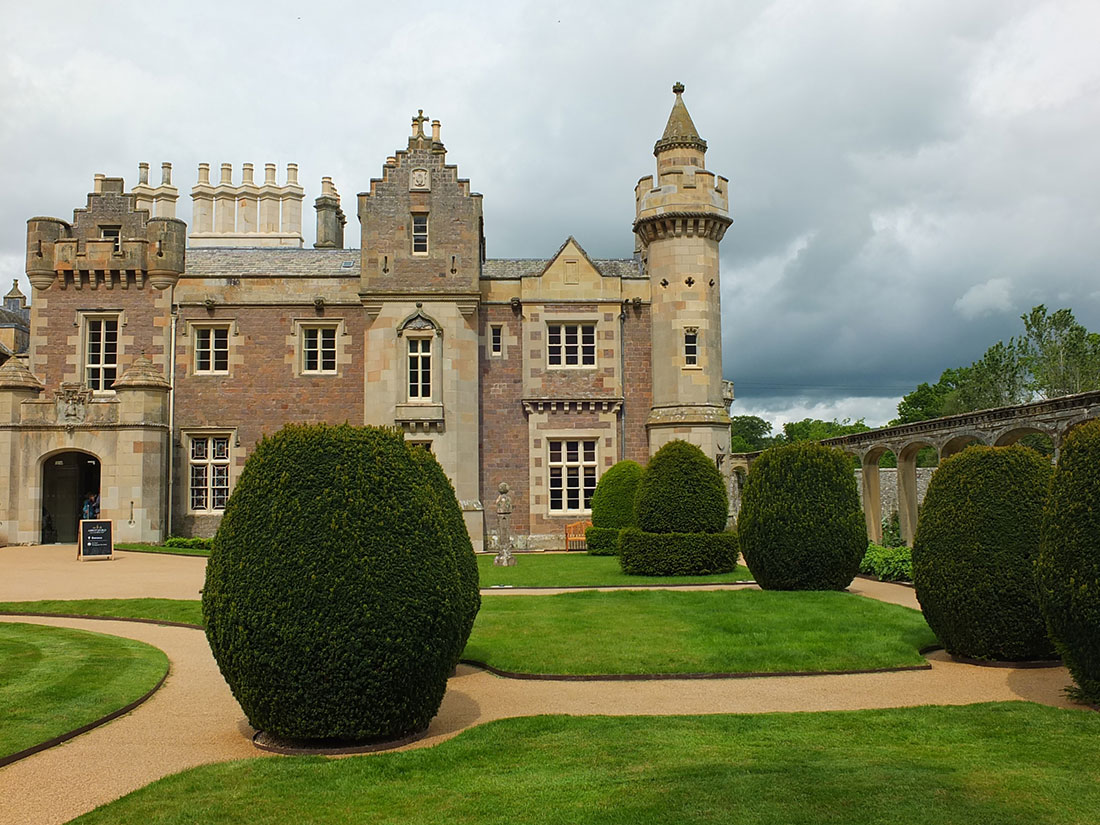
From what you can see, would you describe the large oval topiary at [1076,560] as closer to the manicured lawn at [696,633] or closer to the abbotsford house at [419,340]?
the manicured lawn at [696,633]

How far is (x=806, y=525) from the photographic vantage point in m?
16.5

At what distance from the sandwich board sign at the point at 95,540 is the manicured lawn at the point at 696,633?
1278 centimetres

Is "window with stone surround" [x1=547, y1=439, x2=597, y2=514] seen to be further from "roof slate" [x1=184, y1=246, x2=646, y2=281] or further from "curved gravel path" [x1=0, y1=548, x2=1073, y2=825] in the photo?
"curved gravel path" [x1=0, y1=548, x2=1073, y2=825]

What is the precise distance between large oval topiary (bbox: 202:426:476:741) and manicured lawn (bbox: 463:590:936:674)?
3.53 meters

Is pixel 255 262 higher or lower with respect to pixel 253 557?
higher

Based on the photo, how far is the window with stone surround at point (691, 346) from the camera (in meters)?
29.5

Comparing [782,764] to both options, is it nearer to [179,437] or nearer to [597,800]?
[597,800]

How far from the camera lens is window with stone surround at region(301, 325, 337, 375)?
1174 inches

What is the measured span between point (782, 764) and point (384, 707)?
3.40 metres

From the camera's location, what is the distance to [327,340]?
30.0 metres

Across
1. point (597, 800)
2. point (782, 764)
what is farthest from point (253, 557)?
point (782, 764)

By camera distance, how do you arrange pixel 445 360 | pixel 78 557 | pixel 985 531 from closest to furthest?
pixel 985 531 → pixel 78 557 → pixel 445 360

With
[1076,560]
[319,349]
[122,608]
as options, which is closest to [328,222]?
[319,349]

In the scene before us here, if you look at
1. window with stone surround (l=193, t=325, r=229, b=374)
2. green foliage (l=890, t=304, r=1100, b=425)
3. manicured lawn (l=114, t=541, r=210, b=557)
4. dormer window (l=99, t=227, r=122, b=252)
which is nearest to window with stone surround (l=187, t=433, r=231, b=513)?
window with stone surround (l=193, t=325, r=229, b=374)
